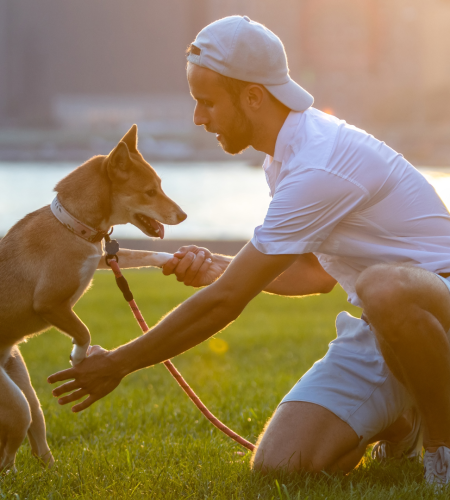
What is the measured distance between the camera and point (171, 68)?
222 feet

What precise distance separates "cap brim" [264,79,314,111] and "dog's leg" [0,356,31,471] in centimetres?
173

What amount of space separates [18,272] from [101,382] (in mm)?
815

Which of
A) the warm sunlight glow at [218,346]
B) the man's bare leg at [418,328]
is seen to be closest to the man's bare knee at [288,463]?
the man's bare leg at [418,328]

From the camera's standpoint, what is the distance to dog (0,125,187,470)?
9.68 ft

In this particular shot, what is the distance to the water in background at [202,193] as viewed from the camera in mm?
22297

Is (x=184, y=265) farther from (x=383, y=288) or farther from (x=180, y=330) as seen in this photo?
(x=383, y=288)

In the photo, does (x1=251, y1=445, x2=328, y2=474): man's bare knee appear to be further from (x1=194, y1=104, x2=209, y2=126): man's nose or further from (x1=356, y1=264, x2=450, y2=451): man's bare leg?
(x1=194, y1=104, x2=209, y2=126): man's nose

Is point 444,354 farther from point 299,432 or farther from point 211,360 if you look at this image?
point 211,360

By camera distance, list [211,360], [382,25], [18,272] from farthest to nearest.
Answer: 1. [382,25]
2. [211,360]
3. [18,272]

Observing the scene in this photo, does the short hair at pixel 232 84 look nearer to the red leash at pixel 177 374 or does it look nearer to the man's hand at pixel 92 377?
the red leash at pixel 177 374

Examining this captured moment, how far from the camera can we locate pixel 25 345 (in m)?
7.11

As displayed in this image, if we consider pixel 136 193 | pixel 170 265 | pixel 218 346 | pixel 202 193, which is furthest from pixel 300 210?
pixel 202 193

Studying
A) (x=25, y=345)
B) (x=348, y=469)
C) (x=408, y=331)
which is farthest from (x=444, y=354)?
(x=25, y=345)

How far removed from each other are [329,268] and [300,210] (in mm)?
657
